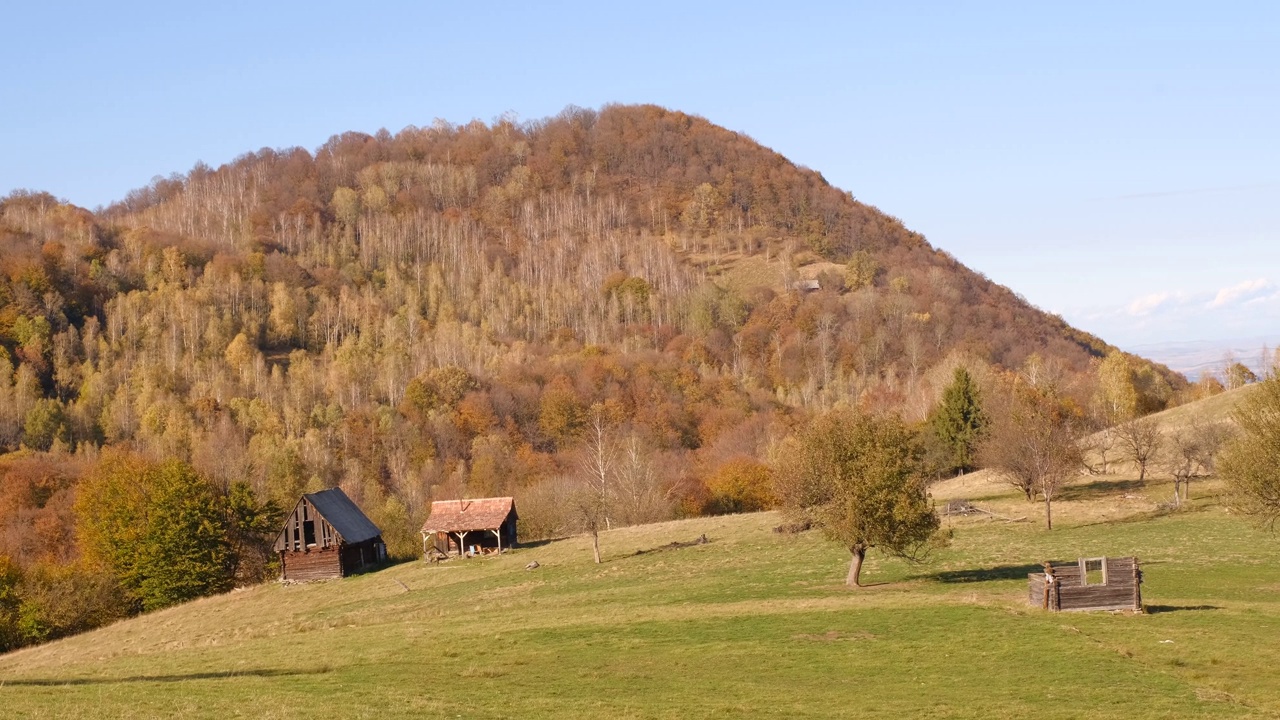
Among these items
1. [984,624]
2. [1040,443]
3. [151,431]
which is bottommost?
[984,624]

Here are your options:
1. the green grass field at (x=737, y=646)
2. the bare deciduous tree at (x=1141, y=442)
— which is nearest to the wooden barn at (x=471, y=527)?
the green grass field at (x=737, y=646)

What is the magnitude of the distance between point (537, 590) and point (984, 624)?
25194mm

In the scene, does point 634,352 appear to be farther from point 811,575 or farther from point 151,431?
point 811,575

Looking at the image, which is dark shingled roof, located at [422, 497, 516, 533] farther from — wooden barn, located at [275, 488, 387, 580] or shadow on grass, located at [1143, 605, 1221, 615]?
shadow on grass, located at [1143, 605, 1221, 615]

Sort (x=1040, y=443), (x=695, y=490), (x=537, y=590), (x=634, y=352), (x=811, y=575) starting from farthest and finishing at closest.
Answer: (x=634, y=352), (x=695, y=490), (x=1040, y=443), (x=537, y=590), (x=811, y=575)

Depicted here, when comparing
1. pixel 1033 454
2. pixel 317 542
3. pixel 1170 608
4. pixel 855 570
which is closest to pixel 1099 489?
pixel 1033 454

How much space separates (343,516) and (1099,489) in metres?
54.2

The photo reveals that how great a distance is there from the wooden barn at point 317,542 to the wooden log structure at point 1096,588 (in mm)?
50687

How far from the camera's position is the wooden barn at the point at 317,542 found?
75.0m

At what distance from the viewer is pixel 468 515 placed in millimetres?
77000

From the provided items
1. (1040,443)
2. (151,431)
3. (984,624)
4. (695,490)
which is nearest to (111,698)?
(984,624)

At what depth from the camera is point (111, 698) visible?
90.6 ft

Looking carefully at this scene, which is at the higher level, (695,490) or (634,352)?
(634,352)

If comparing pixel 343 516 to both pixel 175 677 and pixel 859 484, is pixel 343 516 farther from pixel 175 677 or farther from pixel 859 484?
pixel 175 677
